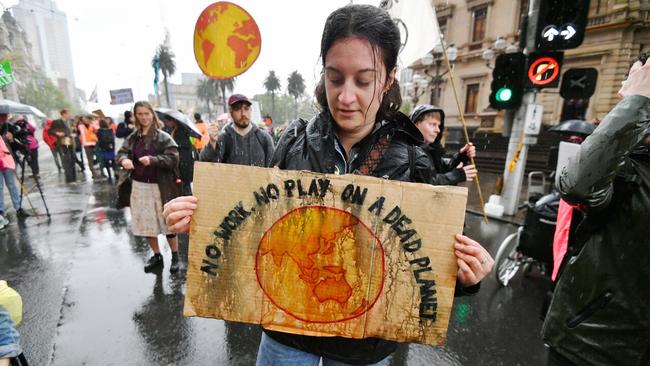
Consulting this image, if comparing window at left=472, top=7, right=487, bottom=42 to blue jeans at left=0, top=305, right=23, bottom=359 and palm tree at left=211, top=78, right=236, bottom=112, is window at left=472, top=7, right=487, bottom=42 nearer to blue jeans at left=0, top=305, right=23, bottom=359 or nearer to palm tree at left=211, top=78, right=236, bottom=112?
palm tree at left=211, top=78, right=236, bottom=112

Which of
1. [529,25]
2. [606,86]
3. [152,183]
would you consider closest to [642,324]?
[152,183]

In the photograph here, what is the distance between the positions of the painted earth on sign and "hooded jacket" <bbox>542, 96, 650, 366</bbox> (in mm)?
838

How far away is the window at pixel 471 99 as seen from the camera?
25.2 metres

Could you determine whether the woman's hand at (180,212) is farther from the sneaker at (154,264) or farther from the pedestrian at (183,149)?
the pedestrian at (183,149)

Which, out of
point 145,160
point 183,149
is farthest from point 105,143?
point 145,160

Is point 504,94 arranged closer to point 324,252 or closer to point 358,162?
point 358,162

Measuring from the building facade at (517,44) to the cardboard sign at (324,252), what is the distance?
44.7 feet

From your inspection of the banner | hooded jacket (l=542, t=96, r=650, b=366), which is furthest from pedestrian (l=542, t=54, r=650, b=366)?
the banner

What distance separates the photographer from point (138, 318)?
2.95 meters

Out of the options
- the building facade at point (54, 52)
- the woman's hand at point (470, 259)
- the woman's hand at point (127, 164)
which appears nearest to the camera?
the woman's hand at point (470, 259)

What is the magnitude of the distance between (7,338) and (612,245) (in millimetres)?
2578

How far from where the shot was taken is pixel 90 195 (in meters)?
7.85

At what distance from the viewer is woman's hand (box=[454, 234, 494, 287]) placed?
38.4 inches

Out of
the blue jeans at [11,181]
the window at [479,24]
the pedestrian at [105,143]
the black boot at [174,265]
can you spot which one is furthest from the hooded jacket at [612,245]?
the window at [479,24]
